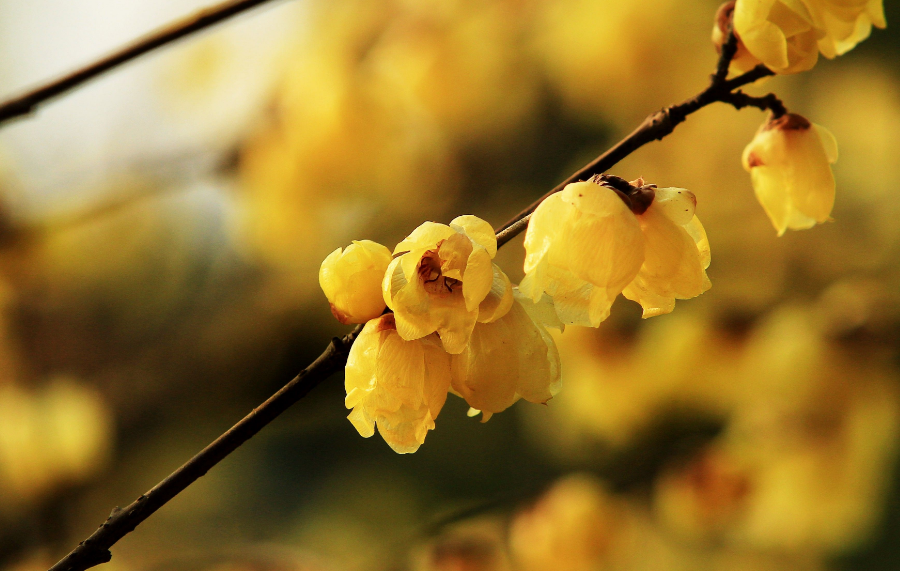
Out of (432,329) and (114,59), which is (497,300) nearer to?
(432,329)

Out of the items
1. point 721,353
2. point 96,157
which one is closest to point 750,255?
point 721,353

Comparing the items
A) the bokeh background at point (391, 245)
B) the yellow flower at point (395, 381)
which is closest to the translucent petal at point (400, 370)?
the yellow flower at point (395, 381)

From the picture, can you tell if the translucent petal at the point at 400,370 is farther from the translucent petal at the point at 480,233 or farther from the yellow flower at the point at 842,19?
the yellow flower at the point at 842,19

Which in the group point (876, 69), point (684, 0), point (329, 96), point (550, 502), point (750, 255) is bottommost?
point (550, 502)

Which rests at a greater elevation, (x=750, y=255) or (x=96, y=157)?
(x=96, y=157)

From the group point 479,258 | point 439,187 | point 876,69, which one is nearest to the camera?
point 479,258

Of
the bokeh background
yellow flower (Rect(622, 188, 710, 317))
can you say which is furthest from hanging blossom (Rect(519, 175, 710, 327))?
the bokeh background

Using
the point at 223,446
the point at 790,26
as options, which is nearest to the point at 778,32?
the point at 790,26

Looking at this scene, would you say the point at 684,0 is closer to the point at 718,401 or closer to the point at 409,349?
the point at 718,401
